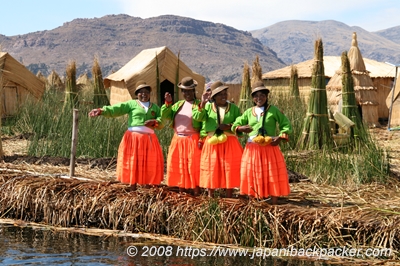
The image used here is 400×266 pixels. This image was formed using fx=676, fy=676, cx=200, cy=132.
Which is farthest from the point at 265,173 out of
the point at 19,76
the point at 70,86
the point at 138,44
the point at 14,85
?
the point at 138,44

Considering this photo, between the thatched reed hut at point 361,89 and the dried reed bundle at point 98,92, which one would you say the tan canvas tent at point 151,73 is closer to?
the dried reed bundle at point 98,92

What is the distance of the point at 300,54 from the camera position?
15750cm

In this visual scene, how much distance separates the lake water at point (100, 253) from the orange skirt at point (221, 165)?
0.84 metres

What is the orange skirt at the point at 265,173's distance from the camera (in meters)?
6.23

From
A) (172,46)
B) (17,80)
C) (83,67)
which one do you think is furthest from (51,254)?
(172,46)

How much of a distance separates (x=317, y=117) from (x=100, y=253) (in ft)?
16.3

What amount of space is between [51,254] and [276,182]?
2.12 metres

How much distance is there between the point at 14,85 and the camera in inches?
646

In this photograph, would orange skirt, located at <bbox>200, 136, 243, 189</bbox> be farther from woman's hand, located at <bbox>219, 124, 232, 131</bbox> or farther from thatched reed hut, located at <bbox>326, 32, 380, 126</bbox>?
thatched reed hut, located at <bbox>326, 32, 380, 126</bbox>

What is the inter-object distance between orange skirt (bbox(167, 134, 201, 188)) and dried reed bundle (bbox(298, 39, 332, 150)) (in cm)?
339

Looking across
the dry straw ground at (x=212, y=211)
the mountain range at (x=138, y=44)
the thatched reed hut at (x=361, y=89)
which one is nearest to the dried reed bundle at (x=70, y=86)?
the dry straw ground at (x=212, y=211)

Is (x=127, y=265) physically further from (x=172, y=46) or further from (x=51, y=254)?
(x=172, y=46)

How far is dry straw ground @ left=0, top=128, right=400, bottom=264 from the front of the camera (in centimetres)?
570

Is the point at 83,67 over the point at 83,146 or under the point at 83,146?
over
